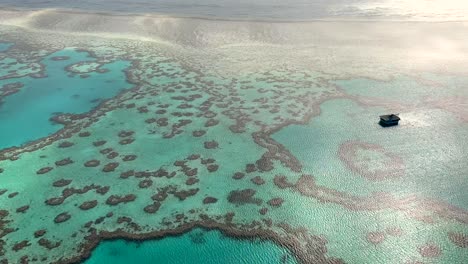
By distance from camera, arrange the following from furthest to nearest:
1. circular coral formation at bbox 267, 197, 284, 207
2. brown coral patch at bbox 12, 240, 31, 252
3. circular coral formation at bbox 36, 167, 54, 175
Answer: circular coral formation at bbox 36, 167, 54, 175 → circular coral formation at bbox 267, 197, 284, 207 → brown coral patch at bbox 12, 240, 31, 252

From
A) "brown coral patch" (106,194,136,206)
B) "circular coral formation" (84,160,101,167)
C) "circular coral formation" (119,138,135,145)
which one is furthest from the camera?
"circular coral formation" (119,138,135,145)

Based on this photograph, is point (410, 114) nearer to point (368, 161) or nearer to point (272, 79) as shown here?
point (368, 161)

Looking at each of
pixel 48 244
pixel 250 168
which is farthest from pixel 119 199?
pixel 250 168

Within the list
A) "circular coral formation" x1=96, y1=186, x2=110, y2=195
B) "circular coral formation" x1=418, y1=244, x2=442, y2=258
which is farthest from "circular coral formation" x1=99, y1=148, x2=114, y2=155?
"circular coral formation" x1=418, y1=244, x2=442, y2=258

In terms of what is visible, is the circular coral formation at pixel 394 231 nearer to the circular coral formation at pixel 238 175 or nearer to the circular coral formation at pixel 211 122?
the circular coral formation at pixel 238 175

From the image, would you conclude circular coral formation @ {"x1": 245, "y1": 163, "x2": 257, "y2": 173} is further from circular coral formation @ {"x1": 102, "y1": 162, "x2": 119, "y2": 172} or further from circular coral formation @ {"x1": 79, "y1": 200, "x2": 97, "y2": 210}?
circular coral formation @ {"x1": 79, "y1": 200, "x2": 97, "y2": 210}

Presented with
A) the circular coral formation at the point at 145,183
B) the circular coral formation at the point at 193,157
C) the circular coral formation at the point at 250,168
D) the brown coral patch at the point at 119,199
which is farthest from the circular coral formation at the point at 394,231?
the brown coral patch at the point at 119,199

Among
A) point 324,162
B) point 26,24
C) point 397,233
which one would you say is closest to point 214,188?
point 324,162

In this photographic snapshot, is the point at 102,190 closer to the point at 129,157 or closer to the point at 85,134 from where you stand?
the point at 129,157
